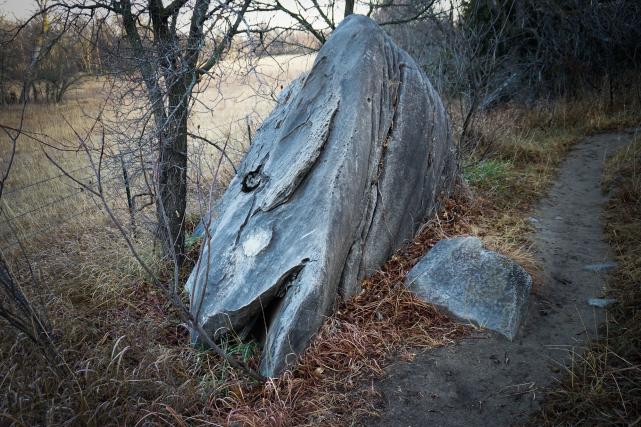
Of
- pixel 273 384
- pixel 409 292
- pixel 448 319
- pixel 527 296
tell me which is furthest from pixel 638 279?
pixel 273 384

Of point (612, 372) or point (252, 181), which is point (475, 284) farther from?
point (252, 181)

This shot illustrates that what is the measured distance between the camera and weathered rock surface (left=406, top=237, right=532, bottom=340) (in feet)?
10.8

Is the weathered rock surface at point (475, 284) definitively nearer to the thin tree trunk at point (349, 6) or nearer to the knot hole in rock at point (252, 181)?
the knot hole in rock at point (252, 181)

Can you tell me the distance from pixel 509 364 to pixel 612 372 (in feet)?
1.96

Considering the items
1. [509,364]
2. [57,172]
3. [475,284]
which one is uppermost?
[57,172]

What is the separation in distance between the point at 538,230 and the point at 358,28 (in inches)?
116

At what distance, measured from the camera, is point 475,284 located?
11.5ft

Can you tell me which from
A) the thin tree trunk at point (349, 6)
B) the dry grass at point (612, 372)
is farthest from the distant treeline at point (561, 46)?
the dry grass at point (612, 372)

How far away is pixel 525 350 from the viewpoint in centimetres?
300

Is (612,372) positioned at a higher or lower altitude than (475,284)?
lower

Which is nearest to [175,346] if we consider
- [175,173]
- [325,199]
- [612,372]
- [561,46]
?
[325,199]

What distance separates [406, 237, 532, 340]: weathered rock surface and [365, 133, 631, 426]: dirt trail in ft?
0.52

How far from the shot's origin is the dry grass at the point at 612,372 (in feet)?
7.57

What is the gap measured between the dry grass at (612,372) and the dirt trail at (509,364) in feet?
0.37
